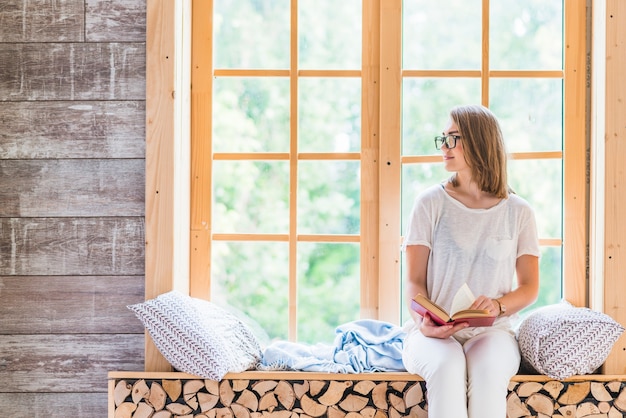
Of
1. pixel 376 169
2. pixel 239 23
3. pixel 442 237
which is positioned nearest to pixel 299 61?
pixel 239 23

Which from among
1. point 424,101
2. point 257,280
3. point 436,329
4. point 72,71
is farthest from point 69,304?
point 424,101

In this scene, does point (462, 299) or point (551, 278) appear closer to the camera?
point (462, 299)

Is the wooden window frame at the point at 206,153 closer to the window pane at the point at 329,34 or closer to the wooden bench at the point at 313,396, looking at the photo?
the window pane at the point at 329,34

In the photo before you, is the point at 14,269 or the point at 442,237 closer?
the point at 442,237

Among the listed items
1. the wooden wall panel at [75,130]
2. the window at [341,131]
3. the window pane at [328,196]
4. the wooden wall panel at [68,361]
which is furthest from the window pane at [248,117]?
the wooden wall panel at [68,361]

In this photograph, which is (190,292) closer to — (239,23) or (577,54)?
(239,23)

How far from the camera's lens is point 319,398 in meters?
2.28

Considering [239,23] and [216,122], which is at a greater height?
[239,23]

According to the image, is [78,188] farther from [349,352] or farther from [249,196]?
[349,352]

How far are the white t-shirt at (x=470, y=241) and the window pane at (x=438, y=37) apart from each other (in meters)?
0.60

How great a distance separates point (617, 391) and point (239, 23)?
1.98m

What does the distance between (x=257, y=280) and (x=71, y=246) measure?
0.73m

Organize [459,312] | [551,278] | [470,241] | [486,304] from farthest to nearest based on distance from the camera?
[551,278] → [470,241] → [486,304] → [459,312]

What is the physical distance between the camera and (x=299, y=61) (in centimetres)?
272
